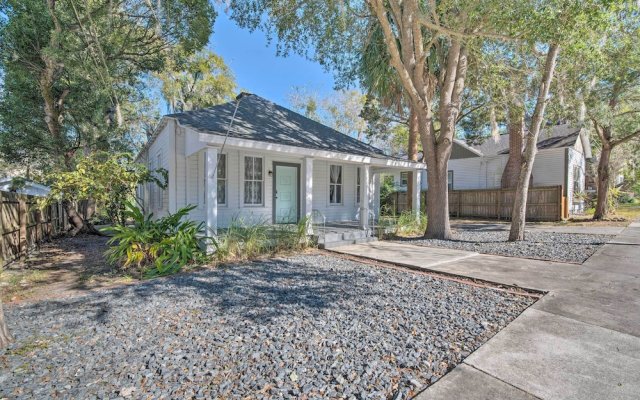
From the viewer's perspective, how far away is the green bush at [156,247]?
5.86 m

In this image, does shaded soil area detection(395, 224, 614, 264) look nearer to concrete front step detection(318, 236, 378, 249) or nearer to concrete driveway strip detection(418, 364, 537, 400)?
concrete front step detection(318, 236, 378, 249)

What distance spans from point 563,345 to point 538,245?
614 centimetres

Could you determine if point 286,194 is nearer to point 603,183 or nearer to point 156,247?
point 156,247

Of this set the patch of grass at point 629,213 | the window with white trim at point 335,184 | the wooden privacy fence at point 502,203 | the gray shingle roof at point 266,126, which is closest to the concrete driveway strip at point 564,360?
the gray shingle roof at point 266,126

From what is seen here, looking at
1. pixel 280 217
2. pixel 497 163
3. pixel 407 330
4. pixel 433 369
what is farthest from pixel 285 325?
pixel 497 163

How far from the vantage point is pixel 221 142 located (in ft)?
Result: 21.9

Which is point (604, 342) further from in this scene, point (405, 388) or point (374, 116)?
point (374, 116)

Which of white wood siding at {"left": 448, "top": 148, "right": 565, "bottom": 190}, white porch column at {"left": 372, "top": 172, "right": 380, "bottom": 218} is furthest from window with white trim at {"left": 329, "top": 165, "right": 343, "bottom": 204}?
white wood siding at {"left": 448, "top": 148, "right": 565, "bottom": 190}

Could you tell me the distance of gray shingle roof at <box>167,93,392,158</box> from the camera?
769 centimetres

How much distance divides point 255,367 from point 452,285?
10.9 feet

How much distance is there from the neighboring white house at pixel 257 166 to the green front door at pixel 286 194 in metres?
0.03

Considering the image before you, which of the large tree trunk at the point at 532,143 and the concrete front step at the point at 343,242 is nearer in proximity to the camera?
the large tree trunk at the point at 532,143

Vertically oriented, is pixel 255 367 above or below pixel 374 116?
below

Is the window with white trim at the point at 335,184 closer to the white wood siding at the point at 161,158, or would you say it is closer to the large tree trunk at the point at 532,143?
the white wood siding at the point at 161,158
